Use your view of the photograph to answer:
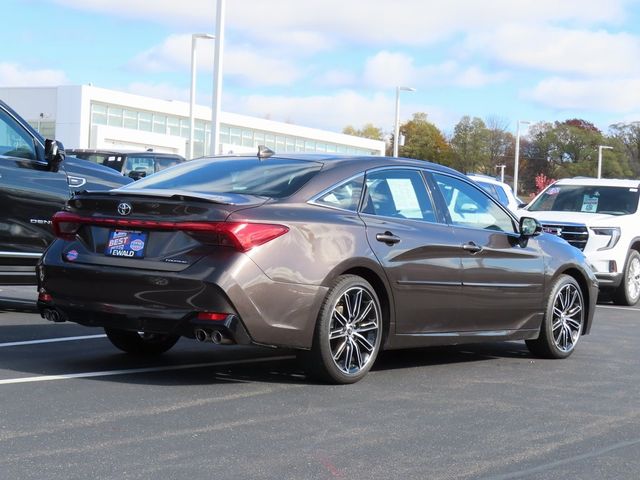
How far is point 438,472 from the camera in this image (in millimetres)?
5016

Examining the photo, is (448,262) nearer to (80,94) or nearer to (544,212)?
(544,212)

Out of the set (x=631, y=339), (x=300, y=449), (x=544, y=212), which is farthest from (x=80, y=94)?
(x=300, y=449)

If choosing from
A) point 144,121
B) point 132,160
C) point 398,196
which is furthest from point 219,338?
point 144,121

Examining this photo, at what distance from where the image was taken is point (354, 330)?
7188mm

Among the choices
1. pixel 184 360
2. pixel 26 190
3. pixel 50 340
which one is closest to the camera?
pixel 184 360

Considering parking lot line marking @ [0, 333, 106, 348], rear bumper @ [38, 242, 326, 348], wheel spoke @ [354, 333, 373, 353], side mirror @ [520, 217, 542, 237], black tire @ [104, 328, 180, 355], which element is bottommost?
parking lot line marking @ [0, 333, 106, 348]

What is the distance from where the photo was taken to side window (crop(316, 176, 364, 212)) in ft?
23.8

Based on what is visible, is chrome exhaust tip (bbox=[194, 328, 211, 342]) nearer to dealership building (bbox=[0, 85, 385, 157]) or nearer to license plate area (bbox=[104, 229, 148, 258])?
license plate area (bbox=[104, 229, 148, 258])

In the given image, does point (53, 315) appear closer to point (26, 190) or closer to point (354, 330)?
point (354, 330)

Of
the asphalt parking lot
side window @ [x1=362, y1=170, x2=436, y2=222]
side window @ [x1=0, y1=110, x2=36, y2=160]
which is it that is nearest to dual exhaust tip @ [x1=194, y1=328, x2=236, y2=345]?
the asphalt parking lot

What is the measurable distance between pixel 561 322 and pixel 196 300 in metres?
3.83

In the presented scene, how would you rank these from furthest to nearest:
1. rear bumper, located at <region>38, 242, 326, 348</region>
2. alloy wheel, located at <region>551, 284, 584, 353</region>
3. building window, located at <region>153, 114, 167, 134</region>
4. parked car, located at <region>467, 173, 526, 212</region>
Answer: building window, located at <region>153, 114, 167, 134</region> < parked car, located at <region>467, 173, 526, 212</region> < alloy wheel, located at <region>551, 284, 584, 353</region> < rear bumper, located at <region>38, 242, 326, 348</region>

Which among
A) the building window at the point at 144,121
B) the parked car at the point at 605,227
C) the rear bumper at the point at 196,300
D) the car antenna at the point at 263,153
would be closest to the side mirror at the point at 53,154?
the car antenna at the point at 263,153

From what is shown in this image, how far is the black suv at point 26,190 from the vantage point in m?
10.2
